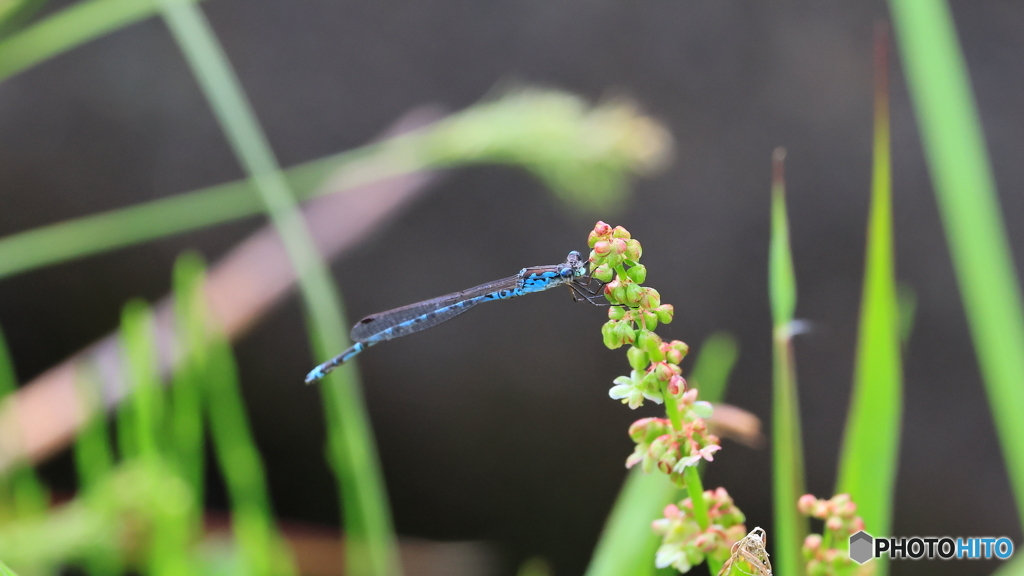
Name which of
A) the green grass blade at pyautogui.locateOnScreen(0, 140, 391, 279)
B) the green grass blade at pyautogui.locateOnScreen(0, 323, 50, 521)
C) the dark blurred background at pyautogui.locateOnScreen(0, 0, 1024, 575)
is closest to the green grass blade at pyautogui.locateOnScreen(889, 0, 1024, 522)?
the green grass blade at pyautogui.locateOnScreen(0, 140, 391, 279)

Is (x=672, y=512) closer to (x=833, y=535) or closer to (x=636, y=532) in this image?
(x=833, y=535)

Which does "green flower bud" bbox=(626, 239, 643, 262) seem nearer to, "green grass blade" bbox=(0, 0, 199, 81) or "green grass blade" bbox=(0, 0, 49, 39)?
"green grass blade" bbox=(0, 0, 49, 39)

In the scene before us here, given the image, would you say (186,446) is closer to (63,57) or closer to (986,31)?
(63,57)

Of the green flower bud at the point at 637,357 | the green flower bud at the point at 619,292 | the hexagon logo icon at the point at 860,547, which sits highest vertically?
the green flower bud at the point at 619,292

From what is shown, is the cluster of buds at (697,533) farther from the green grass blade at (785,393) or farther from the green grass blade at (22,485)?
the green grass blade at (22,485)

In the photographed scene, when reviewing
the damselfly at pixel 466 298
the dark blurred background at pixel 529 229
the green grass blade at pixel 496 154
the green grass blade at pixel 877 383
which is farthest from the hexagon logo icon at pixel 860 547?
the dark blurred background at pixel 529 229
